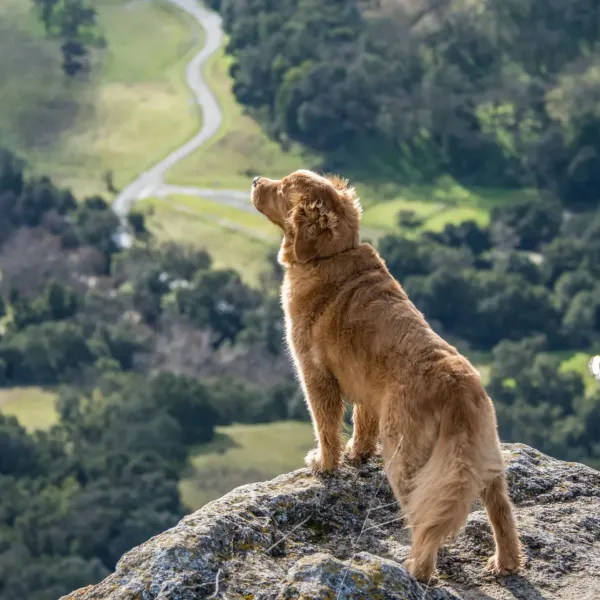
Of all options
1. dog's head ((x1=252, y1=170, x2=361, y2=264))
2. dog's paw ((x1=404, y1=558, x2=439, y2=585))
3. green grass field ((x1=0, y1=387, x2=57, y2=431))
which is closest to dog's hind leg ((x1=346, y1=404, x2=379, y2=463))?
dog's head ((x1=252, y1=170, x2=361, y2=264))

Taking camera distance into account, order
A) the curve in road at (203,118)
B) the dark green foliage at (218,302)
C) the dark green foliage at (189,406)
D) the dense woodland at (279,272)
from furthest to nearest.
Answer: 1. the curve in road at (203,118)
2. the dark green foliage at (218,302)
3. the dark green foliage at (189,406)
4. the dense woodland at (279,272)

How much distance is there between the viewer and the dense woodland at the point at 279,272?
72875 millimetres

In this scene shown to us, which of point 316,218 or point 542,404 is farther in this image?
point 542,404

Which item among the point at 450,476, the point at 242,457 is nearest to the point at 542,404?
the point at 242,457

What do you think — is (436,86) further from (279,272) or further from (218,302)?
(218,302)

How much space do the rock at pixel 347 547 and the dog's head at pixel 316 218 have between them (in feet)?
5.44

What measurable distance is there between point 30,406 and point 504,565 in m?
79.5

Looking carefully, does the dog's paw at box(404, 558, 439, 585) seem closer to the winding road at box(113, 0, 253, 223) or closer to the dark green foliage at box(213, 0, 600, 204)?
the winding road at box(113, 0, 253, 223)

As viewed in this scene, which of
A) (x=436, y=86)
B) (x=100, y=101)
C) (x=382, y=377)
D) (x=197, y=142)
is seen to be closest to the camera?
(x=382, y=377)

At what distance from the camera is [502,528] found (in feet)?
29.0

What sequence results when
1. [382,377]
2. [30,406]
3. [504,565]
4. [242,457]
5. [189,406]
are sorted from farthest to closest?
[30,406] < [189,406] < [242,457] < [382,377] < [504,565]

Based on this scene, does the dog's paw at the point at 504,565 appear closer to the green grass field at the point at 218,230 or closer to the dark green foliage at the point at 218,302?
the dark green foliage at the point at 218,302

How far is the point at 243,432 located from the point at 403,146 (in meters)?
49.1

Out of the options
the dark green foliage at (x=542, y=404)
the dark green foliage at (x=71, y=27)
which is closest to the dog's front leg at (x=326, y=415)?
the dark green foliage at (x=542, y=404)
